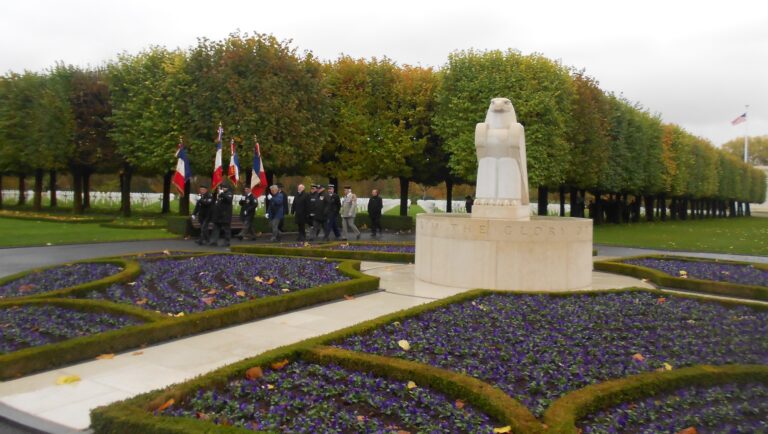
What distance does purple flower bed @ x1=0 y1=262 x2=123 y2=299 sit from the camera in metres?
10.2

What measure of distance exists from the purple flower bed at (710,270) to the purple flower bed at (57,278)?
12.9 m

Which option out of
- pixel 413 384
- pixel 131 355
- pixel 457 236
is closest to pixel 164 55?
pixel 457 236

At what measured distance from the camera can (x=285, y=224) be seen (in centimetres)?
2780

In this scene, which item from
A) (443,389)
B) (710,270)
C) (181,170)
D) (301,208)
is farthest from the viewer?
(301,208)

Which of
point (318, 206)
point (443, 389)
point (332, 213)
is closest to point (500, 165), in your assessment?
point (443, 389)

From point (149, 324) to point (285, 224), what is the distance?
66.3ft

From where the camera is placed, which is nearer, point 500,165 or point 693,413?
point 693,413

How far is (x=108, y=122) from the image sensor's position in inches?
1436

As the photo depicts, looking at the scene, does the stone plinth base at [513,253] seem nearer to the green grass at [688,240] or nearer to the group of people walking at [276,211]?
the group of people walking at [276,211]

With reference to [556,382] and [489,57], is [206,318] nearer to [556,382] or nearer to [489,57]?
[556,382]

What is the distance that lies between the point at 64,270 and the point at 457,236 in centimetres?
833

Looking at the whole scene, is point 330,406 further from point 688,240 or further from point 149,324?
point 688,240

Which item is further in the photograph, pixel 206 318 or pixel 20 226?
pixel 20 226

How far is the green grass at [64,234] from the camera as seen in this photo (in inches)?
796
